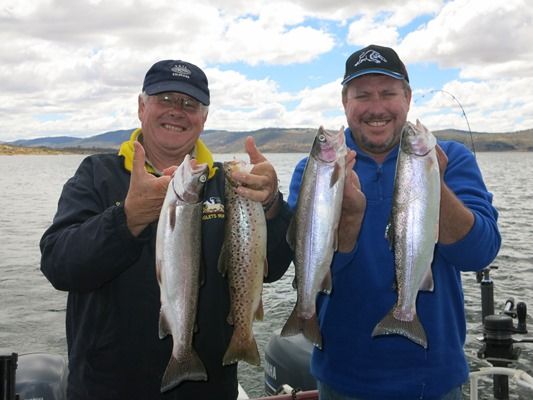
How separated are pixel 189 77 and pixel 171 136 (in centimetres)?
49

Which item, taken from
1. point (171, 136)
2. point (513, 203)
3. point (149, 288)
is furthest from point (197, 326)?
point (513, 203)

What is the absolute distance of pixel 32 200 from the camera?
45.5m

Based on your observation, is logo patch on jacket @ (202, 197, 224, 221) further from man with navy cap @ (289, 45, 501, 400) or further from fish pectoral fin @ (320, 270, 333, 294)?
fish pectoral fin @ (320, 270, 333, 294)

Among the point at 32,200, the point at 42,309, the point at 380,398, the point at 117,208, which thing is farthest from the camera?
the point at 32,200

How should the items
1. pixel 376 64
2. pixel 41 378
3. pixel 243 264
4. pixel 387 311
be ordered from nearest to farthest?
pixel 243 264
pixel 387 311
pixel 376 64
pixel 41 378

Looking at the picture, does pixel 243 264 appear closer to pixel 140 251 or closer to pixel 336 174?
pixel 140 251

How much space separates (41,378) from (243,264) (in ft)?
12.0

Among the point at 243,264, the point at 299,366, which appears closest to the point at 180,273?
the point at 243,264

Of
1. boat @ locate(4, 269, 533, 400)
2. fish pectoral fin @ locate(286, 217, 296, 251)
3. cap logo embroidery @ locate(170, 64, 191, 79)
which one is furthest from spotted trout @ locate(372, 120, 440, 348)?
boat @ locate(4, 269, 533, 400)

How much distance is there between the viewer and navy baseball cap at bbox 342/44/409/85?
4.36 meters

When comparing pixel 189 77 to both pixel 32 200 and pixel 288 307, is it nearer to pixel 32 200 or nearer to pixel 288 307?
pixel 288 307

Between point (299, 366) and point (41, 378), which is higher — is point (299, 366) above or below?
below

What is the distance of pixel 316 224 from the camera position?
3.81 m

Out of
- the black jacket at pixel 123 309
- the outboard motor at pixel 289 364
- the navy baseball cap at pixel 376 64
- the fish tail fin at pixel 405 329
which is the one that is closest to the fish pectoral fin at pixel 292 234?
the black jacket at pixel 123 309
